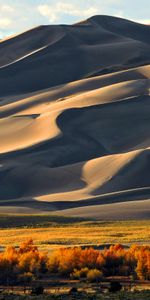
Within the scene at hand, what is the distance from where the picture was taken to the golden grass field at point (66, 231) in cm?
5150

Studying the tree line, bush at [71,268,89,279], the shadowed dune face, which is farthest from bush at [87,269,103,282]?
the shadowed dune face

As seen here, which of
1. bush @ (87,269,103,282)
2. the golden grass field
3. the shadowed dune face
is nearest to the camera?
bush @ (87,269,103,282)

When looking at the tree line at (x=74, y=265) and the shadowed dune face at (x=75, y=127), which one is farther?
the shadowed dune face at (x=75, y=127)

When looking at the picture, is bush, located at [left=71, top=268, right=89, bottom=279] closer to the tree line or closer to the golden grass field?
the tree line

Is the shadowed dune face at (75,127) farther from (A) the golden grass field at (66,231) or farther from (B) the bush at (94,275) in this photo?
(B) the bush at (94,275)

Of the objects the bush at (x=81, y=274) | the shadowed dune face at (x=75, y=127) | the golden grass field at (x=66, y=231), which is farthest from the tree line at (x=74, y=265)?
the shadowed dune face at (x=75, y=127)

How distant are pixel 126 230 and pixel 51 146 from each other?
50.4 meters

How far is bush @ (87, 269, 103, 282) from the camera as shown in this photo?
110 ft

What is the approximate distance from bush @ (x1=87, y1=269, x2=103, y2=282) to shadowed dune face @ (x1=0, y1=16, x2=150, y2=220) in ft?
127

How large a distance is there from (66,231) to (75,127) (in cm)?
5958

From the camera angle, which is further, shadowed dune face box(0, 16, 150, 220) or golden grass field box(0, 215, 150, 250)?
shadowed dune face box(0, 16, 150, 220)

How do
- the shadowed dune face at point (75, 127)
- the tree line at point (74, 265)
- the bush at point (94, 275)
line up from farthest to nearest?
the shadowed dune face at point (75, 127), the tree line at point (74, 265), the bush at point (94, 275)

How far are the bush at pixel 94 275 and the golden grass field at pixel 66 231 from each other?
1300 centimetres

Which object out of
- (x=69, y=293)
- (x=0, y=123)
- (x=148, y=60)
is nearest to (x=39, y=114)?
(x=0, y=123)
